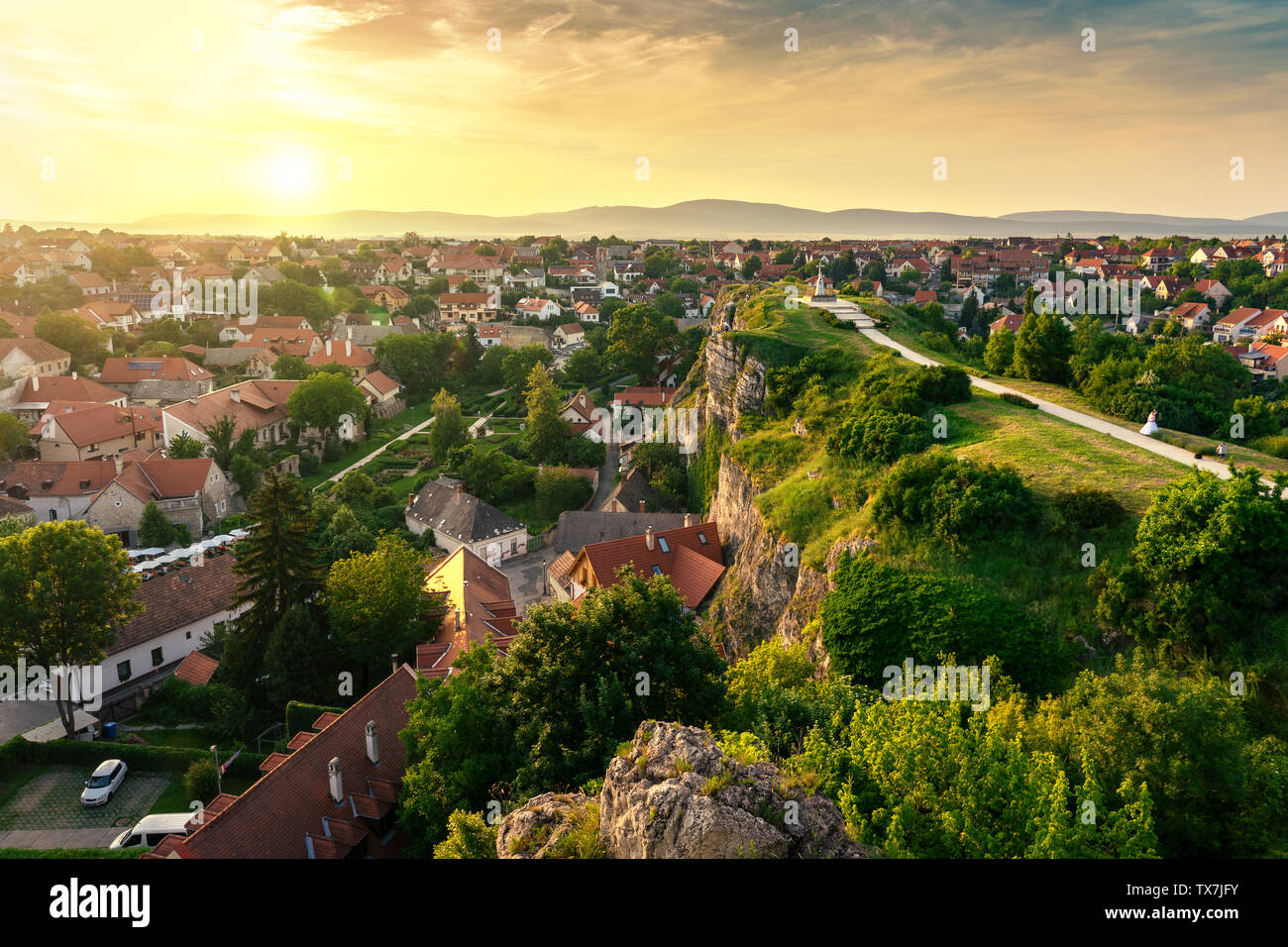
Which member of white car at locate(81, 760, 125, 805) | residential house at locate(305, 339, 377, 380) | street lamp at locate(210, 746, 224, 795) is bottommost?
white car at locate(81, 760, 125, 805)

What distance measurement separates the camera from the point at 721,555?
33.5m

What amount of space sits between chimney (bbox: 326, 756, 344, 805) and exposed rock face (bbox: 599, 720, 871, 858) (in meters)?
11.5

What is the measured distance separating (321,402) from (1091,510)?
193 ft

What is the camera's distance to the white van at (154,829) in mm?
19984

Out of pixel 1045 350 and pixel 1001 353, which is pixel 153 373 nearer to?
pixel 1001 353

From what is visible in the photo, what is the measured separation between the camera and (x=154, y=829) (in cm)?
2000

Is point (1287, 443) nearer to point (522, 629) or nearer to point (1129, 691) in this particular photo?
point (1129, 691)

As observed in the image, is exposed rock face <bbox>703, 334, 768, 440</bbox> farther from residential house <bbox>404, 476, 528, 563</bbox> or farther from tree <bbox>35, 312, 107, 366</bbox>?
tree <bbox>35, 312, 107, 366</bbox>

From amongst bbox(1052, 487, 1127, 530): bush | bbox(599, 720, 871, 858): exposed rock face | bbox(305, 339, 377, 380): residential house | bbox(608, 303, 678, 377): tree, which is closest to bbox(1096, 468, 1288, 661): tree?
bbox(1052, 487, 1127, 530): bush

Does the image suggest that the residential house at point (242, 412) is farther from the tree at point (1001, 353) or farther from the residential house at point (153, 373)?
the tree at point (1001, 353)

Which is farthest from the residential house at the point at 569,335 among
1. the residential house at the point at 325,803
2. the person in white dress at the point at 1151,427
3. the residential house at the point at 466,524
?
the residential house at the point at 325,803

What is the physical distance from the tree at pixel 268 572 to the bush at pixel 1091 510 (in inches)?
952

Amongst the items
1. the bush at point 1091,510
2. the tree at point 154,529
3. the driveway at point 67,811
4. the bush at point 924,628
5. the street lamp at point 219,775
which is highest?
the bush at point 1091,510

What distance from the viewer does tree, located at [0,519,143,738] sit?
79.7 feet
